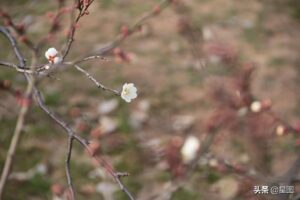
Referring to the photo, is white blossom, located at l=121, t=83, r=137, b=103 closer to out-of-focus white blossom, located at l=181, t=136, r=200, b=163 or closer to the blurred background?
the blurred background

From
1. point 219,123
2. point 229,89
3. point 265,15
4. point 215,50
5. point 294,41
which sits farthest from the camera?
point 265,15

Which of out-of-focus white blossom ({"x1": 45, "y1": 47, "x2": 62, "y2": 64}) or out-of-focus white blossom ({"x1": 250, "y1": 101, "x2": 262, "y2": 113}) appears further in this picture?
out-of-focus white blossom ({"x1": 250, "y1": 101, "x2": 262, "y2": 113})

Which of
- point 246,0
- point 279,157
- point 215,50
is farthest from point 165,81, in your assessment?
point 246,0

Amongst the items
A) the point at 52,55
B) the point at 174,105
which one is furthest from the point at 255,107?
the point at 52,55

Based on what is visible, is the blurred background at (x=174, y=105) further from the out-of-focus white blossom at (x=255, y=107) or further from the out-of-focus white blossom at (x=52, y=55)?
the out-of-focus white blossom at (x=52, y=55)

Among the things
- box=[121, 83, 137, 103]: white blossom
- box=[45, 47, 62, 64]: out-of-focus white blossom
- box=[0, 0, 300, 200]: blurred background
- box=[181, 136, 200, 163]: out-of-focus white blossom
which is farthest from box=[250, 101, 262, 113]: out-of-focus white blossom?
box=[45, 47, 62, 64]: out-of-focus white blossom

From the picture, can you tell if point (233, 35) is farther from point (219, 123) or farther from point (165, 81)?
point (219, 123)
